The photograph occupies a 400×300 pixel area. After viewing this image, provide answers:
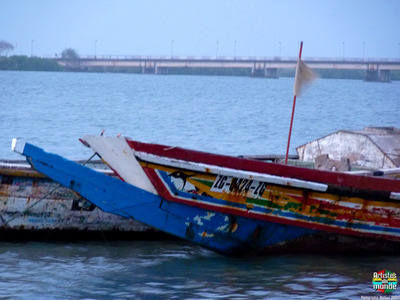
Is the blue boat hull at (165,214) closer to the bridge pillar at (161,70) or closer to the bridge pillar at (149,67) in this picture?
the bridge pillar at (149,67)

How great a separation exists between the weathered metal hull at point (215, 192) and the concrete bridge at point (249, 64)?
4516 inches

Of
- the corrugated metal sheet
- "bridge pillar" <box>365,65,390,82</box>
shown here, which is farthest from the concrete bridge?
the corrugated metal sheet

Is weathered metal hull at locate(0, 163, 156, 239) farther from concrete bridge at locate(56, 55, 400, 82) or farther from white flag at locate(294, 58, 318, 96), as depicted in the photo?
concrete bridge at locate(56, 55, 400, 82)

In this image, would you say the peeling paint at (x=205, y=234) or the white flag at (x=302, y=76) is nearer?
the peeling paint at (x=205, y=234)

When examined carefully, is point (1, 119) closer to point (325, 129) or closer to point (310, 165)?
point (325, 129)

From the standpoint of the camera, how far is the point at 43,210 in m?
11.6

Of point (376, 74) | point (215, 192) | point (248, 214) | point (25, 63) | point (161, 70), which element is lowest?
point (248, 214)

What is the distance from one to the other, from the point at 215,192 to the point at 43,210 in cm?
280

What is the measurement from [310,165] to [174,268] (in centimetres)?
462

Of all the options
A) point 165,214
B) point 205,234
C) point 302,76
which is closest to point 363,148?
point 302,76

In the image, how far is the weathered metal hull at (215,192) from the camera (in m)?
10.3

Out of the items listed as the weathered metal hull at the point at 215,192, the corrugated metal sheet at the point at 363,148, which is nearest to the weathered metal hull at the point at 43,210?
the weathered metal hull at the point at 215,192

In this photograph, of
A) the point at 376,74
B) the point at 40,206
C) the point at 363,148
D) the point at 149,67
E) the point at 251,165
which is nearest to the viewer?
the point at 251,165

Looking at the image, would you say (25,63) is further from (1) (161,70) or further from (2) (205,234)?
(2) (205,234)
